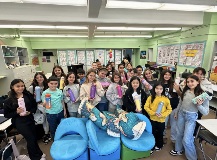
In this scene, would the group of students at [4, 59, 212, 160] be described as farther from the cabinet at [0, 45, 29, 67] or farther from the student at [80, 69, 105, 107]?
the cabinet at [0, 45, 29, 67]

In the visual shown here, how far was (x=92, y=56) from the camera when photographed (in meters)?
8.99

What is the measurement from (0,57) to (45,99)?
12.8ft

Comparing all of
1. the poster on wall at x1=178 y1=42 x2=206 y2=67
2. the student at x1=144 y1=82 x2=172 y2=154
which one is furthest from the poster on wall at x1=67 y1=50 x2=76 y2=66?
the student at x1=144 y1=82 x2=172 y2=154

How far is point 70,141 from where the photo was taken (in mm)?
1896

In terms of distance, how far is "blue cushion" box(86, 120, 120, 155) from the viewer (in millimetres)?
1766

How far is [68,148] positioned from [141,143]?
102 centimetres

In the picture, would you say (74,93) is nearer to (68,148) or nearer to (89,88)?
(89,88)

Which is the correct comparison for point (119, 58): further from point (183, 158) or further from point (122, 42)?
point (183, 158)

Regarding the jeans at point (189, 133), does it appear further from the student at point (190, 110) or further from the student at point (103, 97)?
the student at point (103, 97)

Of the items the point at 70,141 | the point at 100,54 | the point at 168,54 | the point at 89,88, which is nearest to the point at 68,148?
the point at 70,141

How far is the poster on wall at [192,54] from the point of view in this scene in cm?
414

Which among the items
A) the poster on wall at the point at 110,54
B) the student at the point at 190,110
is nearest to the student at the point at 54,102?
the student at the point at 190,110

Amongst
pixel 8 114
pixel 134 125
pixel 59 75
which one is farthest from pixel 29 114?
pixel 134 125

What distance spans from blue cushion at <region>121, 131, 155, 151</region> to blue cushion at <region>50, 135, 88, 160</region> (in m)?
0.59
